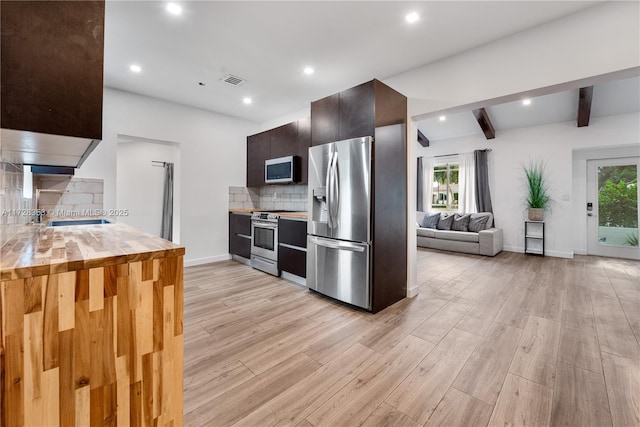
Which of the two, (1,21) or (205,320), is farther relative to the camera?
(205,320)

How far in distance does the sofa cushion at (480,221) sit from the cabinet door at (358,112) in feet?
14.6

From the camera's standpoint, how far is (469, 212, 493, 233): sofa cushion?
5761mm

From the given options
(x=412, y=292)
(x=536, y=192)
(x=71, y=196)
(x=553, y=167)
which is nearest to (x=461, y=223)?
(x=536, y=192)

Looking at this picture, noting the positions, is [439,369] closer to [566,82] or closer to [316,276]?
[316,276]

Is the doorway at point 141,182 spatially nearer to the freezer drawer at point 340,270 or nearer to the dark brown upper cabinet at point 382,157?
the dark brown upper cabinet at point 382,157

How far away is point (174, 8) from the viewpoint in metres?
2.14

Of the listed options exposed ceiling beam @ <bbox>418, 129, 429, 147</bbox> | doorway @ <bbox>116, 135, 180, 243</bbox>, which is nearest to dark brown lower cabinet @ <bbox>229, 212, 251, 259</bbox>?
doorway @ <bbox>116, 135, 180, 243</bbox>

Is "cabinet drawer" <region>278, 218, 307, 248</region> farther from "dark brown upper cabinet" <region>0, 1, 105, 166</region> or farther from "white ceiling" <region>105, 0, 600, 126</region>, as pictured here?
"dark brown upper cabinet" <region>0, 1, 105, 166</region>

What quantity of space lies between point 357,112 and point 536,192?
488 cm

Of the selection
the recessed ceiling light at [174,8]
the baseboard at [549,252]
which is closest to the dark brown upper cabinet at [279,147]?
the recessed ceiling light at [174,8]

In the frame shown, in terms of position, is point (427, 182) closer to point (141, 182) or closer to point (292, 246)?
point (292, 246)

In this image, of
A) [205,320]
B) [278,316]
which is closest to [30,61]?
[205,320]

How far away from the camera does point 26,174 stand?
2178mm

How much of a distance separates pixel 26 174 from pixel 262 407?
2.65 meters
